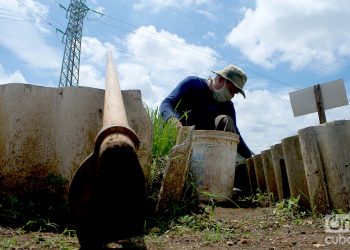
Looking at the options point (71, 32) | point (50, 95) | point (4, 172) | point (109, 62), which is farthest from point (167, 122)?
point (71, 32)

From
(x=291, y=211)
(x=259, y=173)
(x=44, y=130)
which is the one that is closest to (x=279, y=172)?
(x=291, y=211)

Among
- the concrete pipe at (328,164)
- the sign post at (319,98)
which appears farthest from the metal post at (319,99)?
the concrete pipe at (328,164)

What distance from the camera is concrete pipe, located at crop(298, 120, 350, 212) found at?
312 centimetres

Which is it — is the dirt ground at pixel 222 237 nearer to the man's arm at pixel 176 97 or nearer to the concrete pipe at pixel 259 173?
the concrete pipe at pixel 259 173

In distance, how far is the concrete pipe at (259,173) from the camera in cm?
476

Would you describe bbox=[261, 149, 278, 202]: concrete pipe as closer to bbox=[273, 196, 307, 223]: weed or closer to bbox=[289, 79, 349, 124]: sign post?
bbox=[289, 79, 349, 124]: sign post

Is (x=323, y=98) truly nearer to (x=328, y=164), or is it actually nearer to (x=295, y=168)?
(x=295, y=168)

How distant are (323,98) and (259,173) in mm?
1125

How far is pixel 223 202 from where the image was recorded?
4.30m

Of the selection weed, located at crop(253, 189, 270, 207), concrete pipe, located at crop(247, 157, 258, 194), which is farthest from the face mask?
weed, located at crop(253, 189, 270, 207)

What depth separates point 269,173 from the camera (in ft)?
A: 14.5

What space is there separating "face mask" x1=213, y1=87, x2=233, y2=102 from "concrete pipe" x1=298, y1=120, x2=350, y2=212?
210cm

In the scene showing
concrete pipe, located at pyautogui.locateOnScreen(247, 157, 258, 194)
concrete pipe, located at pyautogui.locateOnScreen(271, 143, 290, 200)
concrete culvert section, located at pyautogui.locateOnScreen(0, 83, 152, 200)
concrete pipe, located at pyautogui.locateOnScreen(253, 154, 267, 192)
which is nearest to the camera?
concrete culvert section, located at pyautogui.locateOnScreen(0, 83, 152, 200)

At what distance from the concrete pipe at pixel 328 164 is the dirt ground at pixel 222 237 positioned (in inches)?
6.8
